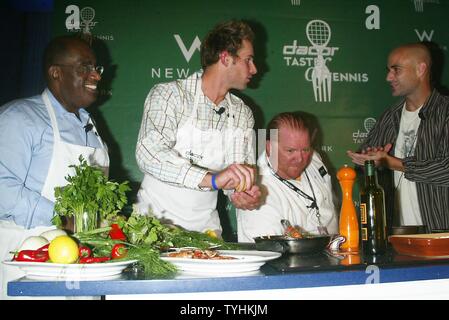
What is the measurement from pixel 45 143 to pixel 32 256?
1018 mm

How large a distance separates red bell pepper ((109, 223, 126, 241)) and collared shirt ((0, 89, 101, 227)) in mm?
640

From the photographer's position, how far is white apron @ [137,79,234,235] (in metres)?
2.30

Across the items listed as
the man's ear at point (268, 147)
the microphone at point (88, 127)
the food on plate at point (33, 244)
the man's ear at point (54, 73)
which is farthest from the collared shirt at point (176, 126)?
the food on plate at point (33, 244)

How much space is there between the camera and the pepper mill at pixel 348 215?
5.03 ft

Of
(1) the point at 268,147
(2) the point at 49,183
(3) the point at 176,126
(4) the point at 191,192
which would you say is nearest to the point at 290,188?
(1) the point at 268,147

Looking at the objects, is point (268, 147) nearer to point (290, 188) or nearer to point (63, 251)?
point (290, 188)

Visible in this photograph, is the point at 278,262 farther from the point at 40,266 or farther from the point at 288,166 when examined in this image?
the point at 288,166

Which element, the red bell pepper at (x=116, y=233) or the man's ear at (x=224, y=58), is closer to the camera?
the red bell pepper at (x=116, y=233)

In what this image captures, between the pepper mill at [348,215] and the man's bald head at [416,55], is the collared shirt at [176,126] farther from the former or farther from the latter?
the man's bald head at [416,55]

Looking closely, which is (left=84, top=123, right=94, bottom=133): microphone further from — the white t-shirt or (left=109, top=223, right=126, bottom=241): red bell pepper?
the white t-shirt

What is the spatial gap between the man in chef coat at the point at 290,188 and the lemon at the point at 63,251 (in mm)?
1241

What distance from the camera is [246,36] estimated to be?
2363 mm

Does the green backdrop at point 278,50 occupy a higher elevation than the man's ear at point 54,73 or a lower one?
higher

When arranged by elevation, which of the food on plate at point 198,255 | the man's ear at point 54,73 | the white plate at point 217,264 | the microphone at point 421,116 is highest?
the man's ear at point 54,73
